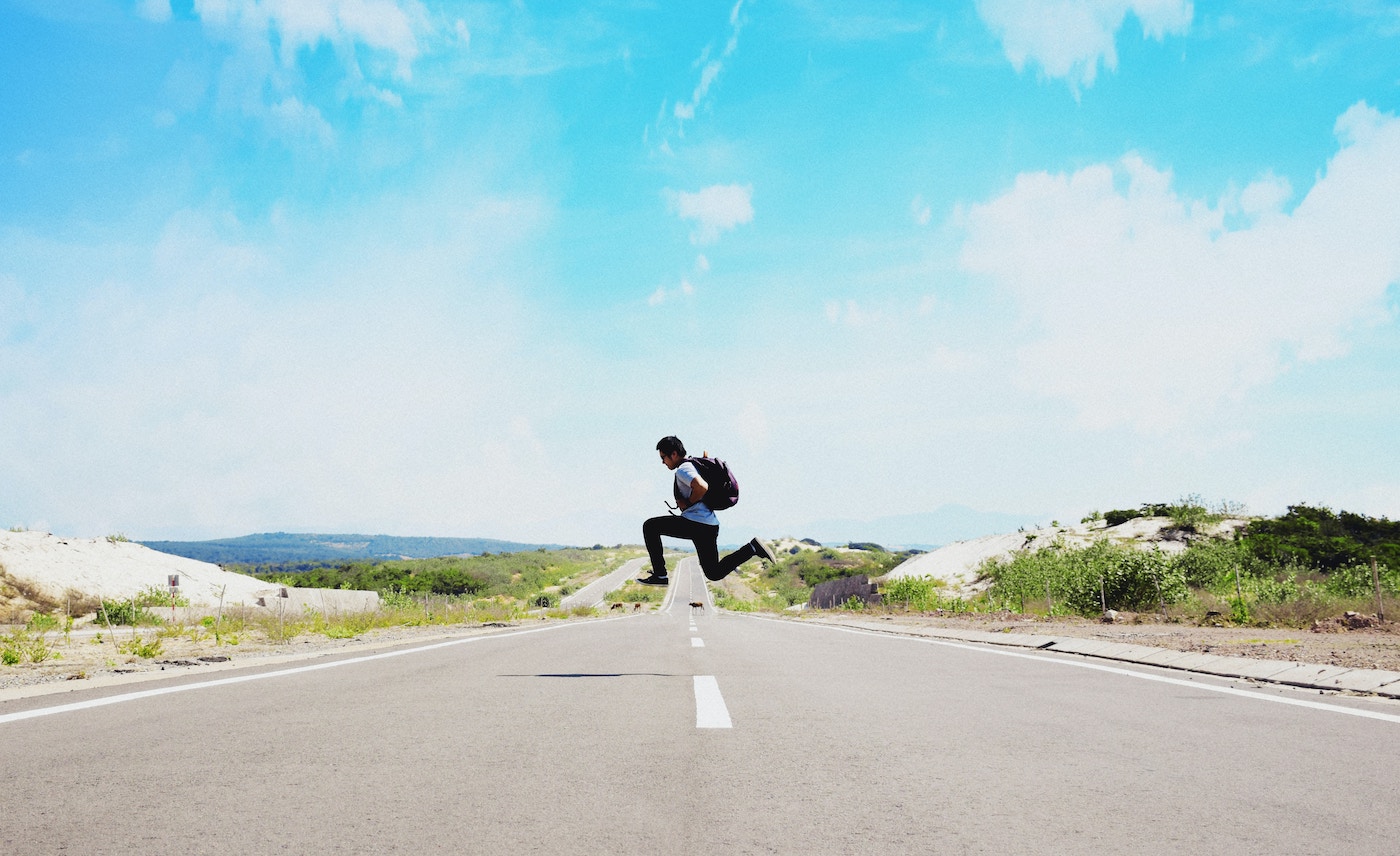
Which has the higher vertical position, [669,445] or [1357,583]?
[669,445]

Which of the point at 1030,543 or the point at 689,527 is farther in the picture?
the point at 1030,543

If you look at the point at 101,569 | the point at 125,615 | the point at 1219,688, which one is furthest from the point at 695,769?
the point at 101,569

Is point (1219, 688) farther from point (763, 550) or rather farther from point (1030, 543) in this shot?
point (1030, 543)

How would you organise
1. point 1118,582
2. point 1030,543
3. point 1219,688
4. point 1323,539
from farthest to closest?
point 1030,543, point 1323,539, point 1118,582, point 1219,688

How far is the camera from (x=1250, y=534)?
36.9 metres

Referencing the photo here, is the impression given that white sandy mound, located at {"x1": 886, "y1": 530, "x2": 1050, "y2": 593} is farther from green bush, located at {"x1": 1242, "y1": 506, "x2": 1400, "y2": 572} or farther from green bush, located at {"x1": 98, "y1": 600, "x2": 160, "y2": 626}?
green bush, located at {"x1": 98, "y1": 600, "x2": 160, "y2": 626}

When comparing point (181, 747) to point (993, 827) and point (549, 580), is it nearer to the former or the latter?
point (993, 827)

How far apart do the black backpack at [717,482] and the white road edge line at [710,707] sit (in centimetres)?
185

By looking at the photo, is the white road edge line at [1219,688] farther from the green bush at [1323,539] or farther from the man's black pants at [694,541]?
the green bush at [1323,539]

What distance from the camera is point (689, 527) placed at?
29.9 feet

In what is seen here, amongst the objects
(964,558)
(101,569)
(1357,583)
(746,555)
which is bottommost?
(746,555)

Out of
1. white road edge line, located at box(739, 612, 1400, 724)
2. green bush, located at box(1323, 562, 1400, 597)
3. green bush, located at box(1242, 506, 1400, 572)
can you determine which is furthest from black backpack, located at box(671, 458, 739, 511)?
green bush, located at box(1242, 506, 1400, 572)

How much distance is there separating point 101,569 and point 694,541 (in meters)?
41.2

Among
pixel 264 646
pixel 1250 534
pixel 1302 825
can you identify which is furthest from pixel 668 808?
pixel 1250 534
